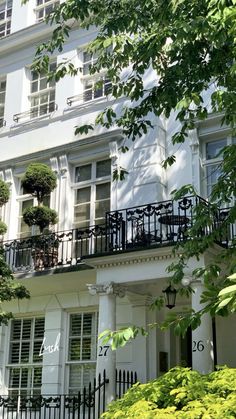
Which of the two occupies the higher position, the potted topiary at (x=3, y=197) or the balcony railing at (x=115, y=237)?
the potted topiary at (x=3, y=197)

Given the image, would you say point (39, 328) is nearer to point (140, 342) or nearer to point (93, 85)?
point (140, 342)

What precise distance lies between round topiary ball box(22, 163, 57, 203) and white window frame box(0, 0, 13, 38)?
21.0 ft

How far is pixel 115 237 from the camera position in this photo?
12.7 meters

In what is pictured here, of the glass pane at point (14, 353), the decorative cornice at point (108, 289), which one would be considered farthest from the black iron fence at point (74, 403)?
the decorative cornice at point (108, 289)

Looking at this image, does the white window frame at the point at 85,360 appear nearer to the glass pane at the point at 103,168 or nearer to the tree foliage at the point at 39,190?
the tree foliage at the point at 39,190

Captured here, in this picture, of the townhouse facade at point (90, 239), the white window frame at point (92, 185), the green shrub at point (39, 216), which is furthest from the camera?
the white window frame at point (92, 185)

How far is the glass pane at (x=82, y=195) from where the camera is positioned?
15188mm

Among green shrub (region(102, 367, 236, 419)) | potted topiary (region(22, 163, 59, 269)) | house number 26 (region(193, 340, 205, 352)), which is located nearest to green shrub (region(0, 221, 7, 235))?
potted topiary (region(22, 163, 59, 269))

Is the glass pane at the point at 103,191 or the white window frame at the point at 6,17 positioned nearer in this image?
the glass pane at the point at 103,191

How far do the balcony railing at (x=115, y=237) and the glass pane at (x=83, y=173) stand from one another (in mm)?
1682

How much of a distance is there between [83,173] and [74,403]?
662 centimetres

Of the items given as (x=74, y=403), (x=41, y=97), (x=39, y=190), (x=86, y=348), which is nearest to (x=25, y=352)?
(x=86, y=348)

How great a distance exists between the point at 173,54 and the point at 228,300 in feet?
16.6

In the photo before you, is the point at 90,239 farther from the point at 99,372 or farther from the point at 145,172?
the point at 99,372
